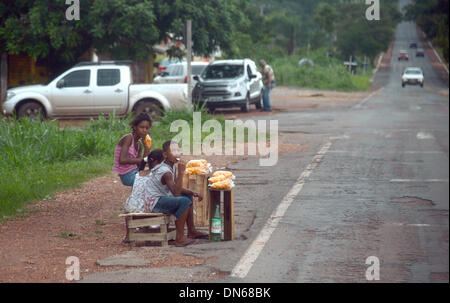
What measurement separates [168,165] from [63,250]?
1.50m

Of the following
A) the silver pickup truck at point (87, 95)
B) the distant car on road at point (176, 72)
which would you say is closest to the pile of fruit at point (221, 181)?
the silver pickup truck at point (87, 95)

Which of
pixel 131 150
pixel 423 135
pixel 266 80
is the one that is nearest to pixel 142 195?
pixel 131 150

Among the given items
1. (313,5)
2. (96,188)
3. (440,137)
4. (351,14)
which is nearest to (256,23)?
(351,14)

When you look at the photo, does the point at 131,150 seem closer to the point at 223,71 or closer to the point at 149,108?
the point at 149,108

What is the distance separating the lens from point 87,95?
78.7 feet

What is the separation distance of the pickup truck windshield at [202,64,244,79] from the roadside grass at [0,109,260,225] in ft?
38.6

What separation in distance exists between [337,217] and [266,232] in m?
1.34

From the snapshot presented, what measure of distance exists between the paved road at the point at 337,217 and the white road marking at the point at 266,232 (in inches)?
0.4

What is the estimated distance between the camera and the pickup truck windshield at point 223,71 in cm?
3024

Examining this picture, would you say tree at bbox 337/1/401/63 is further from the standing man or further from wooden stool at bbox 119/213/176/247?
wooden stool at bbox 119/213/176/247

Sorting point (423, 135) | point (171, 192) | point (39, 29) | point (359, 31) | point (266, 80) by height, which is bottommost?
point (423, 135)

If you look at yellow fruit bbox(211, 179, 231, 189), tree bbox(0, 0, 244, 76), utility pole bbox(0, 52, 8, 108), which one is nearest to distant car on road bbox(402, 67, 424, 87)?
tree bbox(0, 0, 244, 76)

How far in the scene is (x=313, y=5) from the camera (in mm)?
107062

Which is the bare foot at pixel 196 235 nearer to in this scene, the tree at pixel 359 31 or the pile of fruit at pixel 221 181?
the pile of fruit at pixel 221 181
